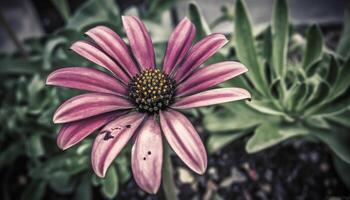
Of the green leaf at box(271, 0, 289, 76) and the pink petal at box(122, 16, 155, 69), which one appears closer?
the pink petal at box(122, 16, 155, 69)

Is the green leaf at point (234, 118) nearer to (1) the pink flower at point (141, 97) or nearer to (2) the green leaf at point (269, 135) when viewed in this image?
(2) the green leaf at point (269, 135)

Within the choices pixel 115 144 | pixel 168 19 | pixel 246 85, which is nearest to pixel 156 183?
pixel 115 144

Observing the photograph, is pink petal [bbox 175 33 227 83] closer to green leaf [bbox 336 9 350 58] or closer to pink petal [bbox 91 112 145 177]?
pink petal [bbox 91 112 145 177]

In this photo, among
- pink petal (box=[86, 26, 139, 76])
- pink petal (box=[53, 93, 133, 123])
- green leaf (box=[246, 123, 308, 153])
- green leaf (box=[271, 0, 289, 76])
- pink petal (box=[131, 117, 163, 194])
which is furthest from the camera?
green leaf (box=[271, 0, 289, 76])

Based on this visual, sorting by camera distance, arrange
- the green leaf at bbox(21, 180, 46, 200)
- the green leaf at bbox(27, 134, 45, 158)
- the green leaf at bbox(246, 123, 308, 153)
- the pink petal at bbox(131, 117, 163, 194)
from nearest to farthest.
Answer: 1. the pink petal at bbox(131, 117, 163, 194)
2. the green leaf at bbox(246, 123, 308, 153)
3. the green leaf at bbox(27, 134, 45, 158)
4. the green leaf at bbox(21, 180, 46, 200)

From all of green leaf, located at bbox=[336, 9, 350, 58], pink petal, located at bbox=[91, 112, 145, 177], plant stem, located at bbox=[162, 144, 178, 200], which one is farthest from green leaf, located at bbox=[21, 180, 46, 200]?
green leaf, located at bbox=[336, 9, 350, 58]

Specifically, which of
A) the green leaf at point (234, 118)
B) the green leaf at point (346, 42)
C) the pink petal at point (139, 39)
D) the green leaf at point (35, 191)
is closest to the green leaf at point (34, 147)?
the green leaf at point (35, 191)

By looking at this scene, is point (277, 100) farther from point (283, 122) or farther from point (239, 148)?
point (239, 148)
